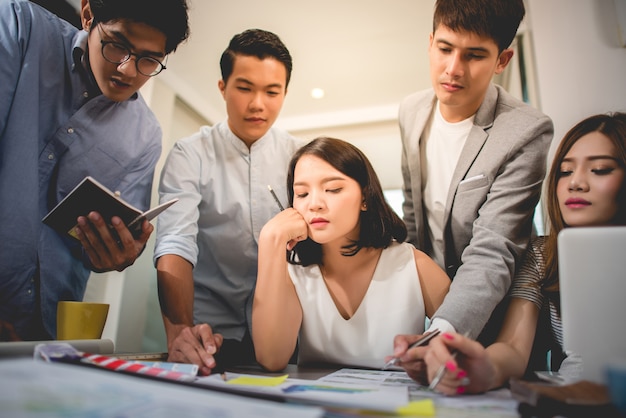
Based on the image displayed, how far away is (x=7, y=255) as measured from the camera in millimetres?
1244

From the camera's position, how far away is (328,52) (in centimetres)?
317

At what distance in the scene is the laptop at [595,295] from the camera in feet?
2.09

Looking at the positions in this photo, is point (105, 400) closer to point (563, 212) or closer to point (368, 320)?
point (368, 320)

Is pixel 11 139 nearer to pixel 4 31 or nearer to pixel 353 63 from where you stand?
pixel 4 31

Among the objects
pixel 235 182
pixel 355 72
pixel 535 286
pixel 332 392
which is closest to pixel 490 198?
pixel 535 286

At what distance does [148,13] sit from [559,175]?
61.0 inches

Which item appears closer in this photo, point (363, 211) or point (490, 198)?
point (490, 198)

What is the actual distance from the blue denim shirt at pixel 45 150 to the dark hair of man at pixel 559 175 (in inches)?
63.8

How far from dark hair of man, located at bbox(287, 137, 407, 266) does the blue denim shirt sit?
79 cm

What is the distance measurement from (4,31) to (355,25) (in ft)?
7.41

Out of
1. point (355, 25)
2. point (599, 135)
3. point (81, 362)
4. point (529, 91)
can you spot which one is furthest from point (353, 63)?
point (81, 362)

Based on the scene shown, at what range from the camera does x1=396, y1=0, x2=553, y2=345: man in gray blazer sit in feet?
3.97

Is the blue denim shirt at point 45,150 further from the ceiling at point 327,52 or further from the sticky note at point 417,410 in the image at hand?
the sticky note at point 417,410

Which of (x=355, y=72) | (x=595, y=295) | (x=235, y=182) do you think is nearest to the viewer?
(x=595, y=295)
